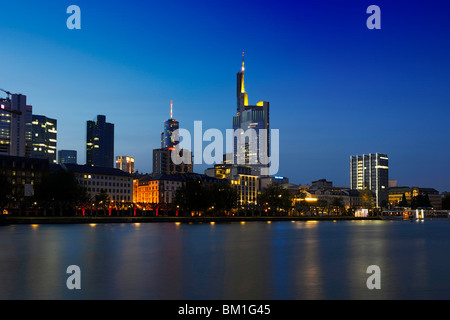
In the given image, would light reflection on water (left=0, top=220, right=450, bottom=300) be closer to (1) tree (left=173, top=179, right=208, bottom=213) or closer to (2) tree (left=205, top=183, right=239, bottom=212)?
(1) tree (left=173, top=179, right=208, bottom=213)

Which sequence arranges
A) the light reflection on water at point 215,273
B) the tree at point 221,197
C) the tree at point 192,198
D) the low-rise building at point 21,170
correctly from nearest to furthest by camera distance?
the light reflection on water at point 215,273 < the tree at point 192,198 < the tree at point 221,197 < the low-rise building at point 21,170

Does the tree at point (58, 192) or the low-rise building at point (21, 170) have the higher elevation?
the low-rise building at point (21, 170)

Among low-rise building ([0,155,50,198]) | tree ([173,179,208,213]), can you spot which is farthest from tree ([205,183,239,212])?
low-rise building ([0,155,50,198])

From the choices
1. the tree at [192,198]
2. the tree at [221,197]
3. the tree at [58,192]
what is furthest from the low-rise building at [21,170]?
the tree at [221,197]

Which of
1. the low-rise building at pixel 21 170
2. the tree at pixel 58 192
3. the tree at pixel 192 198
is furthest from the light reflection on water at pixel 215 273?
the low-rise building at pixel 21 170

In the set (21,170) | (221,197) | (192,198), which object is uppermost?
(21,170)

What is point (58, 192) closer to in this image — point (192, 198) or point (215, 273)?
point (192, 198)

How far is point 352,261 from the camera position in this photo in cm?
4241

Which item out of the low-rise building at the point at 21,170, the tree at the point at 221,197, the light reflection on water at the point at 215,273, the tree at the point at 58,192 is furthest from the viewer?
the low-rise building at the point at 21,170

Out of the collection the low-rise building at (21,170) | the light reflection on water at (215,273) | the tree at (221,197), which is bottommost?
the light reflection on water at (215,273)

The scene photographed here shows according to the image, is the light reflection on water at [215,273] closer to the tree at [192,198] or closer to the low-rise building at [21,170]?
the tree at [192,198]

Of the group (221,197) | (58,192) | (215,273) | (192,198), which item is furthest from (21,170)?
(215,273)

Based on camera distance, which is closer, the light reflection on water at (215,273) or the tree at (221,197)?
the light reflection on water at (215,273)
